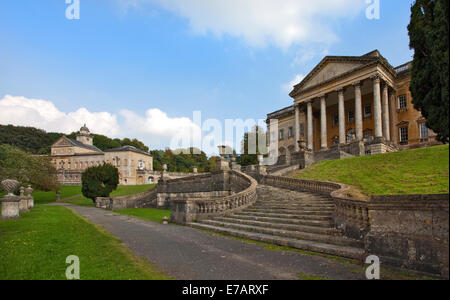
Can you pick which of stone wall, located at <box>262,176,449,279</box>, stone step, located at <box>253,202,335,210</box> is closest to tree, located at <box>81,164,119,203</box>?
stone step, located at <box>253,202,335,210</box>

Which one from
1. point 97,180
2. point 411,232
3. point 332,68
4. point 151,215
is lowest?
point 151,215

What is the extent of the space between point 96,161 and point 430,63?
7918cm

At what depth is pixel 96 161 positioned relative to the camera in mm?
73562

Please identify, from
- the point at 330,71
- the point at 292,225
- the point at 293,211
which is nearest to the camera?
the point at 292,225

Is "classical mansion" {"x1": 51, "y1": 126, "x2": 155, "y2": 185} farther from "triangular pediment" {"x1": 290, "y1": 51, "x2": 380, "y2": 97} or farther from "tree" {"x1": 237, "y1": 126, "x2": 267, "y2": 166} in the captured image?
"triangular pediment" {"x1": 290, "y1": 51, "x2": 380, "y2": 97}

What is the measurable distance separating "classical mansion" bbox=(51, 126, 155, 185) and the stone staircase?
59889 millimetres

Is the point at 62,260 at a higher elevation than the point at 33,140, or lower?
lower

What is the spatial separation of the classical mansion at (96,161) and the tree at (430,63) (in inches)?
2654

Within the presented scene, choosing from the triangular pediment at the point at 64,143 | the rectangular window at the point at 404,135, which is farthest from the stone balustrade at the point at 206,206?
the triangular pediment at the point at 64,143

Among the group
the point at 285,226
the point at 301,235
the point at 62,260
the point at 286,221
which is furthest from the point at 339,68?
the point at 62,260

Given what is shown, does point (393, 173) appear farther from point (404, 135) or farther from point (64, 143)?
point (64, 143)

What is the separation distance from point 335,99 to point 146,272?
1595 inches

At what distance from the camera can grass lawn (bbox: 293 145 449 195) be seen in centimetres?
1074

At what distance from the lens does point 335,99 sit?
3972 cm
